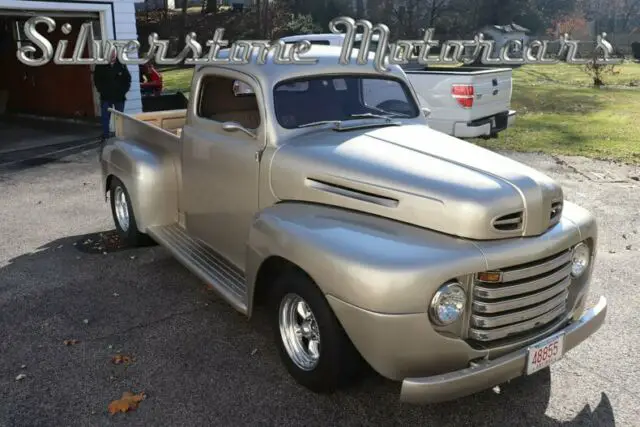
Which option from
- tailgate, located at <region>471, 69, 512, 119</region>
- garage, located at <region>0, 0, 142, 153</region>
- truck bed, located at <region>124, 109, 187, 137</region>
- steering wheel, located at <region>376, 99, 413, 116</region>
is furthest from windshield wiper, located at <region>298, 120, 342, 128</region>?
garage, located at <region>0, 0, 142, 153</region>

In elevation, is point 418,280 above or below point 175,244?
above

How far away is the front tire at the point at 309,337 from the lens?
3.46m

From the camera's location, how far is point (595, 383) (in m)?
3.98

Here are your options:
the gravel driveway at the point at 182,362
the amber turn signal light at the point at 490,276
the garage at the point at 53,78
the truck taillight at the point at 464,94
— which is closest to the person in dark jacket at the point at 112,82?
the garage at the point at 53,78

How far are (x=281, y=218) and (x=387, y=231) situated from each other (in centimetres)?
72

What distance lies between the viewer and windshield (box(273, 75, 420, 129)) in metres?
4.48

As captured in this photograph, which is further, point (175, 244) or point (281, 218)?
point (175, 244)

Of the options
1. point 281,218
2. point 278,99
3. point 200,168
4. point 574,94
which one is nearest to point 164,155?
point 200,168

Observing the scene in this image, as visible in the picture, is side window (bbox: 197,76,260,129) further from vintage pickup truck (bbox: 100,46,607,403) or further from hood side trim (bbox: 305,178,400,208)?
hood side trim (bbox: 305,178,400,208)

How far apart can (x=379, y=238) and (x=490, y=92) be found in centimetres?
790

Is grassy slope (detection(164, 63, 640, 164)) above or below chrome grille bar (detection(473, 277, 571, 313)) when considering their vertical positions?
below

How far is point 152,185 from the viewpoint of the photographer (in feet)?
18.6

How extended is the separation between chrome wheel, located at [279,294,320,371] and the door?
2.84 ft

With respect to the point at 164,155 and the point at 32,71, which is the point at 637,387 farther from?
the point at 32,71
